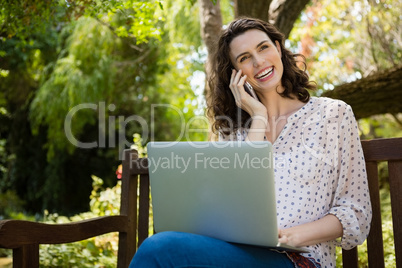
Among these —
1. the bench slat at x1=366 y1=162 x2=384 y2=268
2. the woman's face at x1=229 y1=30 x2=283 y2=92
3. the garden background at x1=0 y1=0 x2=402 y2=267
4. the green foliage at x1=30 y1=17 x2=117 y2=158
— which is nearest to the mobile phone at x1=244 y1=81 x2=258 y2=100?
the woman's face at x1=229 y1=30 x2=283 y2=92

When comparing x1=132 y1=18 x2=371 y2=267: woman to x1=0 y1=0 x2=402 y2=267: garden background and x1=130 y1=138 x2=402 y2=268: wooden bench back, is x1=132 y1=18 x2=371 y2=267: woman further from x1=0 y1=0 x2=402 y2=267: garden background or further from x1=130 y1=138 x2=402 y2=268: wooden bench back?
x1=0 y1=0 x2=402 y2=267: garden background

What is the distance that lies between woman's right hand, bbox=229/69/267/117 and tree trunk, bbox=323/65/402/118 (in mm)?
1541

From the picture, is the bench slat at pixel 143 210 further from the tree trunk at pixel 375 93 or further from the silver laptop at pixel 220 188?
the tree trunk at pixel 375 93

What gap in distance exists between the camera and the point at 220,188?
1255mm

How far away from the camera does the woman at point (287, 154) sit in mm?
1313

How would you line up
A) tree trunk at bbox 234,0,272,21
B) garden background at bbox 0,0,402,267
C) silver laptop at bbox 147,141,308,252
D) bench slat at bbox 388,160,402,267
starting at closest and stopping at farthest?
silver laptop at bbox 147,141,308,252, bench slat at bbox 388,160,402,267, tree trunk at bbox 234,0,272,21, garden background at bbox 0,0,402,267

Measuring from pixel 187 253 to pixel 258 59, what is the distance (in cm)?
98

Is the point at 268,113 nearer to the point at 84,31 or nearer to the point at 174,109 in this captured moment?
the point at 84,31

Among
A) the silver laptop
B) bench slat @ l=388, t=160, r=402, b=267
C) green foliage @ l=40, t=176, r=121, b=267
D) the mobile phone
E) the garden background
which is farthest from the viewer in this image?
the garden background

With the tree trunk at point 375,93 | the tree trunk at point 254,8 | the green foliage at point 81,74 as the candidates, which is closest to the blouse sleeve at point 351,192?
the tree trunk at point 254,8

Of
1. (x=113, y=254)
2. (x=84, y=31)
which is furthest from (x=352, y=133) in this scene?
(x=84, y=31)

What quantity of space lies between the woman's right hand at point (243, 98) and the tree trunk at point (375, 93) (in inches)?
60.7

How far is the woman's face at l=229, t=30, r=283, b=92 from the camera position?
1944 mm

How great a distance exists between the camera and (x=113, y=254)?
328 cm
